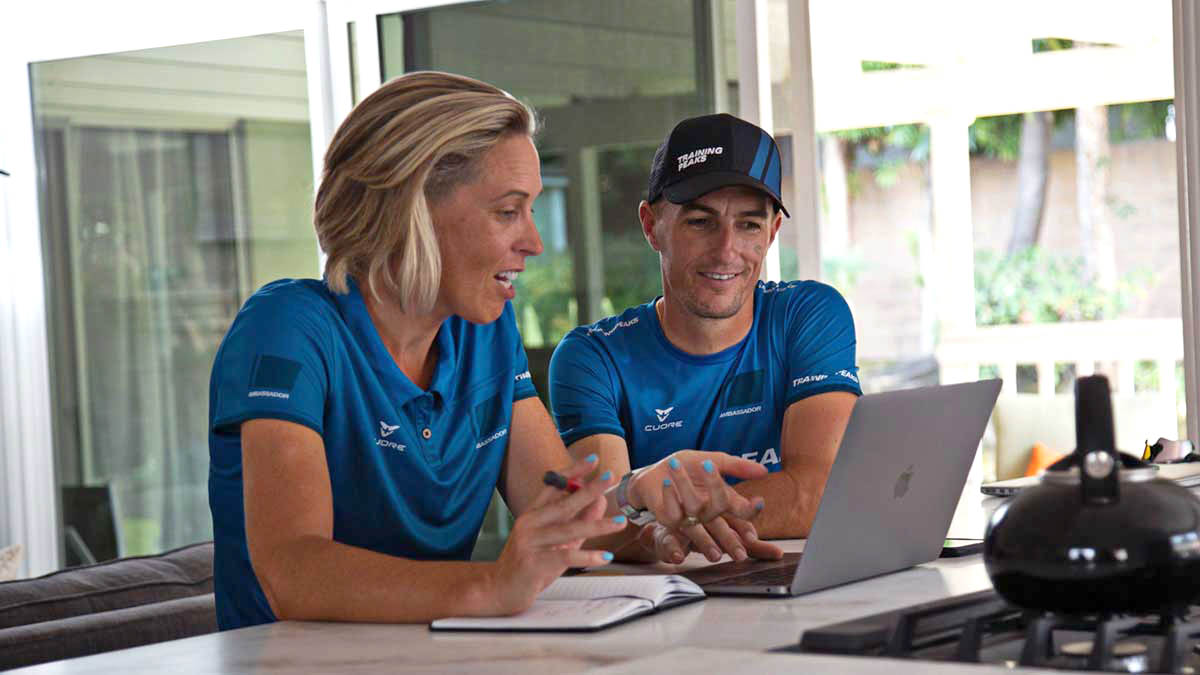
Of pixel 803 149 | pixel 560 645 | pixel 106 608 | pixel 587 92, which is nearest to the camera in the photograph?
pixel 560 645

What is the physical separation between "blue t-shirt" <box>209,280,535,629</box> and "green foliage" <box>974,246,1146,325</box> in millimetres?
10312

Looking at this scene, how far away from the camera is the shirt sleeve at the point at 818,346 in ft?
7.28

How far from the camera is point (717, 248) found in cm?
227

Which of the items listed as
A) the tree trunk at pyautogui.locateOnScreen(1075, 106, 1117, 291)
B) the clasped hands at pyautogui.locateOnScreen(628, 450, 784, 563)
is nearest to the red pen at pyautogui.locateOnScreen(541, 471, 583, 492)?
the clasped hands at pyautogui.locateOnScreen(628, 450, 784, 563)

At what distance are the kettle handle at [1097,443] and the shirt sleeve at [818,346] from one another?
1.15 meters

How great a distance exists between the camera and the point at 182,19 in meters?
4.75

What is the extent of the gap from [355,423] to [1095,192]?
11.1 metres

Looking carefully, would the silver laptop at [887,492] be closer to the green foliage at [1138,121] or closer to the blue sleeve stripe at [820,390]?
the blue sleeve stripe at [820,390]

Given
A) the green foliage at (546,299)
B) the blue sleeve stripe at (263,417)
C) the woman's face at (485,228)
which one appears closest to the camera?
the blue sleeve stripe at (263,417)

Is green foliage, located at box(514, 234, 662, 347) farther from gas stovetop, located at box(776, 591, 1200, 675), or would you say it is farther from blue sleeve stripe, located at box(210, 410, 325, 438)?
gas stovetop, located at box(776, 591, 1200, 675)

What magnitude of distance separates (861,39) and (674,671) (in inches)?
211

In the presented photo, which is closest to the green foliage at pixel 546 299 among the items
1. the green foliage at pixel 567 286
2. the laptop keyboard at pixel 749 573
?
the green foliage at pixel 567 286

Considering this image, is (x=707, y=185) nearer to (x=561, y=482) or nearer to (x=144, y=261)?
(x=561, y=482)

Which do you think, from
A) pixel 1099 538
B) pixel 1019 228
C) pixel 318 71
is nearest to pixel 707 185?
pixel 1099 538
